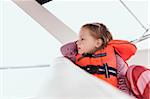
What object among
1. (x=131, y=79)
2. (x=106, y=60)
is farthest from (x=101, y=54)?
(x=131, y=79)

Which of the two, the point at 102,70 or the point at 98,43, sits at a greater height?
the point at 98,43

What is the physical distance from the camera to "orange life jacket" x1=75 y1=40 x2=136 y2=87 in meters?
1.24

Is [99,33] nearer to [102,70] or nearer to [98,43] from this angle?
[98,43]

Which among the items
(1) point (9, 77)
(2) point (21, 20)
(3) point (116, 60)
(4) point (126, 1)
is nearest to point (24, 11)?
(2) point (21, 20)

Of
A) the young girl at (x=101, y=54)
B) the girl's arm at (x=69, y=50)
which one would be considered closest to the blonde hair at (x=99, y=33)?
the young girl at (x=101, y=54)

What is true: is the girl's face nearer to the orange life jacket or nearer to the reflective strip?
the orange life jacket

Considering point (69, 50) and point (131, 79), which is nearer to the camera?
point (131, 79)

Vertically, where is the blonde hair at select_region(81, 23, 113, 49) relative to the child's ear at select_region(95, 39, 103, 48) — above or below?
above

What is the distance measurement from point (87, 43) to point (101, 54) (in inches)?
3.4

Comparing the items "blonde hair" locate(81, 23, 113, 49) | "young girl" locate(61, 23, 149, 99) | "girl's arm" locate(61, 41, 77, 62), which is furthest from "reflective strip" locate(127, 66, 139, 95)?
"girl's arm" locate(61, 41, 77, 62)

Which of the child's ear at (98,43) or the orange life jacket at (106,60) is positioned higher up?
the child's ear at (98,43)

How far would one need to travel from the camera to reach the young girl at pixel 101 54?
1249 millimetres

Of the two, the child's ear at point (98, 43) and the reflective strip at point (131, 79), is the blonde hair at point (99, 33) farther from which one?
the reflective strip at point (131, 79)

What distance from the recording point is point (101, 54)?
4.22 ft
